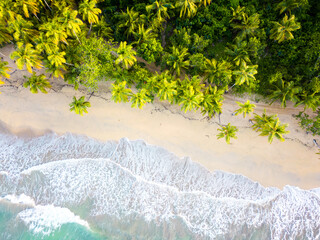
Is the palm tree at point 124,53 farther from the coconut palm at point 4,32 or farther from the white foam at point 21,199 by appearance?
the white foam at point 21,199

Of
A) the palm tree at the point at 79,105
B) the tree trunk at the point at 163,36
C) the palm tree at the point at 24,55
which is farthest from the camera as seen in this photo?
the tree trunk at the point at 163,36

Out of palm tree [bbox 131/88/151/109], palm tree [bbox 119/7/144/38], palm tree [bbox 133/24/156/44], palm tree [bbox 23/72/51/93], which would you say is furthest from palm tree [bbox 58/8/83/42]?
palm tree [bbox 131/88/151/109]

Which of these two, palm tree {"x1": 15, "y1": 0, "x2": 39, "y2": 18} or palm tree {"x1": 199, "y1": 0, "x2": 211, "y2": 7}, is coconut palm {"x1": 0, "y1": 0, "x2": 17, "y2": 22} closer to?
palm tree {"x1": 15, "y1": 0, "x2": 39, "y2": 18}

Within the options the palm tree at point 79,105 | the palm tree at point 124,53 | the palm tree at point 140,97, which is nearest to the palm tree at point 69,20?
the palm tree at point 124,53

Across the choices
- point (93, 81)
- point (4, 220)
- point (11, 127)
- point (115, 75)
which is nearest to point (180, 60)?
point (115, 75)

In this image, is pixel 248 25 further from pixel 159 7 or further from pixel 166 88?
pixel 166 88

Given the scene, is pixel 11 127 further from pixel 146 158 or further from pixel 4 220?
pixel 146 158

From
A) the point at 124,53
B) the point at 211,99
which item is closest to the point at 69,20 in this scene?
the point at 124,53

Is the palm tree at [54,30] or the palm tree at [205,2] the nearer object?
the palm tree at [54,30]
